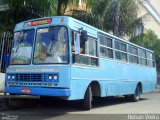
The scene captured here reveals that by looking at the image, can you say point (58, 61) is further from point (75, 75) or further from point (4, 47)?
point (4, 47)

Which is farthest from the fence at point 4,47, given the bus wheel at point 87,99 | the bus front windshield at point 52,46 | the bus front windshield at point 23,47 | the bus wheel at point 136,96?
the bus wheel at point 87,99

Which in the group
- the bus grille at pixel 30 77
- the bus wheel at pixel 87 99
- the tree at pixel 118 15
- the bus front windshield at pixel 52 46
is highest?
the tree at pixel 118 15

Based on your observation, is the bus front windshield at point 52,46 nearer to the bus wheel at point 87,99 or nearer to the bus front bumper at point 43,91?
the bus front bumper at point 43,91

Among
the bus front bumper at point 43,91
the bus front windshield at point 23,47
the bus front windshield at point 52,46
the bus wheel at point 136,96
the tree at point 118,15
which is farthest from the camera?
the tree at point 118,15

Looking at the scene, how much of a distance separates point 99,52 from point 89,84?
1.51 meters

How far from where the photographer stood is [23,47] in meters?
11.6

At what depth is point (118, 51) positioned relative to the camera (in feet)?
49.9

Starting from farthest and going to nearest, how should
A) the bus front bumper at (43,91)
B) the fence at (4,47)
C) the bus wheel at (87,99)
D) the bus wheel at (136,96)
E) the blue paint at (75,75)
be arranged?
1. the fence at (4,47)
2. the bus wheel at (136,96)
3. the bus wheel at (87,99)
4. the blue paint at (75,75)
5. the bus front bumper at (43,91)

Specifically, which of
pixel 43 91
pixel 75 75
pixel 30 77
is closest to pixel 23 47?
pixel 30 77

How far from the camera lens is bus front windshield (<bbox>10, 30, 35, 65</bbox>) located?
11.4m

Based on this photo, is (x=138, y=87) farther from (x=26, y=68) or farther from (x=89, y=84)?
(x=26, y=68)

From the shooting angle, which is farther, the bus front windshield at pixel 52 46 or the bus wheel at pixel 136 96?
the bus wheel at pixel 136 96

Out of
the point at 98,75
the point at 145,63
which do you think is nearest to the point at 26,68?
the point at 98,75

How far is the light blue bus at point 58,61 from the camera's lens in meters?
10.7
